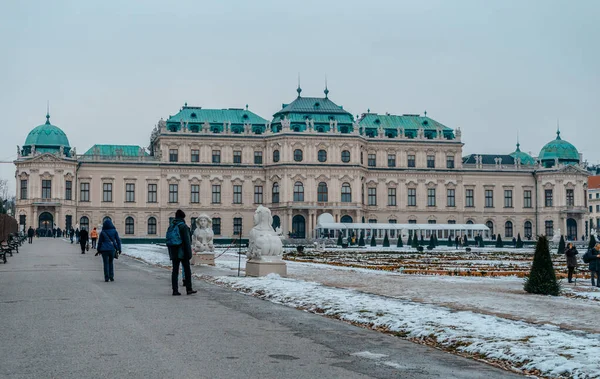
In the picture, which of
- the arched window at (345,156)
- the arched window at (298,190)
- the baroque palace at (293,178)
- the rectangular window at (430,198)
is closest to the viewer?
the baroque palace at (293,178)

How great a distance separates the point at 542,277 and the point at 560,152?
74810 mm

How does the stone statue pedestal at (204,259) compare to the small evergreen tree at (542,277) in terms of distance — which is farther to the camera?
the stone statue pedestal at (204,259)

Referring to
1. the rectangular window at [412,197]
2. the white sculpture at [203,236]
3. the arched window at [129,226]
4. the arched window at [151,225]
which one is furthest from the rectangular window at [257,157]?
the white sculpture at [203,236]

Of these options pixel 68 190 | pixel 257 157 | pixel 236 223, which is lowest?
pixel 236 223

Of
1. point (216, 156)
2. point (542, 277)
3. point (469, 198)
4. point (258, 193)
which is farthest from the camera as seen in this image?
point (469, 198)

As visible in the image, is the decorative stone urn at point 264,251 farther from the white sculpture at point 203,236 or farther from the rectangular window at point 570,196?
the rectangular window at point 570,196

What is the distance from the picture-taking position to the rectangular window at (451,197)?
86.2 meters

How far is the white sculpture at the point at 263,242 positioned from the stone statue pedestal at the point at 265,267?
92 mm

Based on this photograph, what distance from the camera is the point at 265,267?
2128 cm

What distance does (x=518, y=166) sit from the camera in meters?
88.2

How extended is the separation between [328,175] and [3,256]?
54.7 meters

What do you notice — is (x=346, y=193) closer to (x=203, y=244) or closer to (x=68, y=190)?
(x=68, y=190)

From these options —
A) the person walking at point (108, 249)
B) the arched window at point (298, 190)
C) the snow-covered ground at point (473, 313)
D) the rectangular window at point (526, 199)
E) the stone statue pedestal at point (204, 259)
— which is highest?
the arched window at point (298, 190)

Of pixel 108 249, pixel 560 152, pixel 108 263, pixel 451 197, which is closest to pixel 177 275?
pixel 108 249
